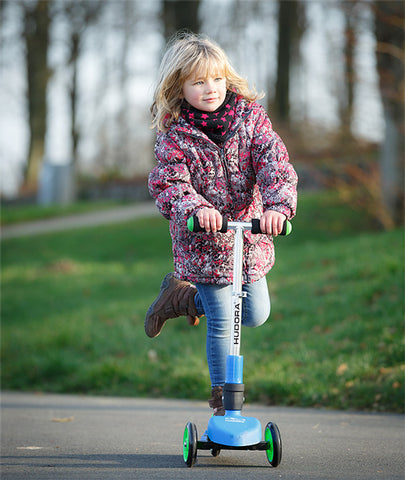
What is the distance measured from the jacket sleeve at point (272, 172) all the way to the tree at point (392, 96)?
317 inches

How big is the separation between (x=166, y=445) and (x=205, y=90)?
6.43 ft

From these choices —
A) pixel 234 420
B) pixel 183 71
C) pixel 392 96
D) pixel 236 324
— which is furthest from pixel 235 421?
pixel 392 96

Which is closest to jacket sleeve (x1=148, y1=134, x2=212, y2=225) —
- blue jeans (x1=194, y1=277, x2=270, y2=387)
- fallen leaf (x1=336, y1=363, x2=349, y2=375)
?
blue jeans (x1=194, y1=277, x2=270, y2=387)

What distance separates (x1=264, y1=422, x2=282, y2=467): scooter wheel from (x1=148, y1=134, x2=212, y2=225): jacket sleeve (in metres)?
1.08

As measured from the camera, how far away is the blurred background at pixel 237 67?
38.8 ft

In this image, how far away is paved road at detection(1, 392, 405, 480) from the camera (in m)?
3.35

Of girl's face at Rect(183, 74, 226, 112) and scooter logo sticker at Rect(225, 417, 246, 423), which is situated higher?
girl's face at Rect(183, 74, 226, 112)

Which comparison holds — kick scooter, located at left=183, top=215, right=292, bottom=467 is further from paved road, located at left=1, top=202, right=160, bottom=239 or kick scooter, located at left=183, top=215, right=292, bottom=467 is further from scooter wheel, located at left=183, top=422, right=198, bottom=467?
paved road, located at left=1, top=202, right=160, bottom=239

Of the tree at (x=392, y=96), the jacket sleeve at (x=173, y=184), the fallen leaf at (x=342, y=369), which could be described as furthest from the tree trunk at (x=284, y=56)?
the jacket sleeve at (x=173, y=184)

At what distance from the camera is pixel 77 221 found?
689 inches

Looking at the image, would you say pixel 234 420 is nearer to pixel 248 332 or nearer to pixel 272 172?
pixel 272 172

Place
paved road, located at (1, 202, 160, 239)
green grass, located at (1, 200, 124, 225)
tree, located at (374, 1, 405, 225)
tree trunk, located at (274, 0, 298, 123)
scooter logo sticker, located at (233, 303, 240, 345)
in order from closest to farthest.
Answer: scooter logo sticker, located at (233, 303, 240, 345), tree, located at (374, 1, 405, 225), paved road, located at (1, 202, 160, 239), green grass, located at (1, 200, 124, 225), tree trunk, located at (274, 0, 298, 123)

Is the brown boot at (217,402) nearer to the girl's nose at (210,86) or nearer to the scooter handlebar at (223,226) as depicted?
the scooter handlebar at (223,226)

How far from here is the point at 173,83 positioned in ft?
12.3
